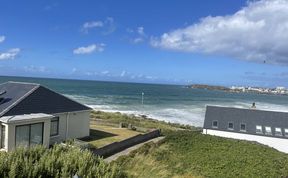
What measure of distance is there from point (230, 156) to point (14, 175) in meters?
16.7

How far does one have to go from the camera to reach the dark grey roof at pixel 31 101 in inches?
774

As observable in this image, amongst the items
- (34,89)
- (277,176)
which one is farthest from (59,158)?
(34,89)

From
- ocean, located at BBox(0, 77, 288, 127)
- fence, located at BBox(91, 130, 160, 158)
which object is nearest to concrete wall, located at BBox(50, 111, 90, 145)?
fence, located at BBox(91, 130, 160, 158)

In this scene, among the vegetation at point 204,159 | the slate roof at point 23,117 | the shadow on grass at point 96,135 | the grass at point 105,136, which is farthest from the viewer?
the shadow on grass at point 96,135

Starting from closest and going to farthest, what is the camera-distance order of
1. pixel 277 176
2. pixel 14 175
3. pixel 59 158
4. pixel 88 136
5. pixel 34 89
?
pixel 14 175
pixel 59 158
pixel 277 176
pixel 34 89
pixel 88 136

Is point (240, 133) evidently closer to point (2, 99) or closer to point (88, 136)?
point (88, 136)

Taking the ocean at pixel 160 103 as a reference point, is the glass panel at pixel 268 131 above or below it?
above

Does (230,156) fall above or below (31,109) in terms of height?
below

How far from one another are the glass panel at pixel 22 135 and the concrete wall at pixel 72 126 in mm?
2880

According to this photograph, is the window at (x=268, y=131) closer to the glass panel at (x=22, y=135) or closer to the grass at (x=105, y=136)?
the grass at (x=105, y=136)

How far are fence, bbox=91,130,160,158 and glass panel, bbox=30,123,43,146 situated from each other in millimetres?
3408

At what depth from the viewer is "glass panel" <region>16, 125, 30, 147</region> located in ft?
59.4

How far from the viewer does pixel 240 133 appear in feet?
98.2

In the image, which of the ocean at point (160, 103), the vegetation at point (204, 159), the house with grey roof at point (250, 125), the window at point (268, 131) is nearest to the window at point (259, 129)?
the house with grey roof at point (250, 125)
